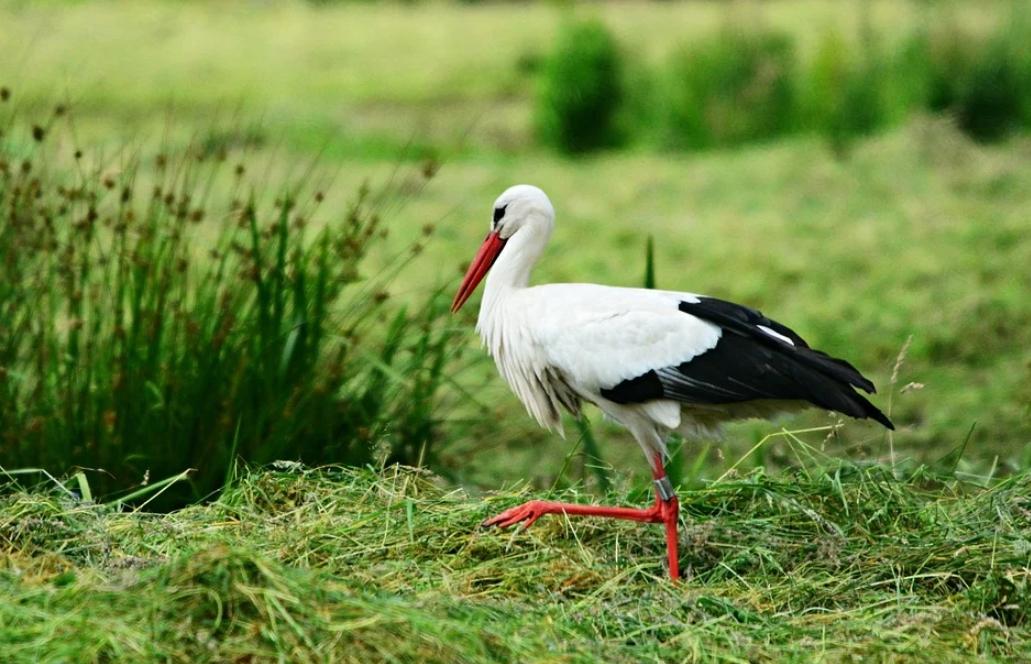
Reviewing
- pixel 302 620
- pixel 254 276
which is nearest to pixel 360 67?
pixel 254 276

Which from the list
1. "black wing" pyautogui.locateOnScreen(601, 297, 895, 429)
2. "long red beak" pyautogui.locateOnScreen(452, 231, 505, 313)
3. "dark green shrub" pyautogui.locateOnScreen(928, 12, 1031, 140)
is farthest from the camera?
"dark green shrub" pyautogui.locateOnScreen(928, 12, 1031, 140)

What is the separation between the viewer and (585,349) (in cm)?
309

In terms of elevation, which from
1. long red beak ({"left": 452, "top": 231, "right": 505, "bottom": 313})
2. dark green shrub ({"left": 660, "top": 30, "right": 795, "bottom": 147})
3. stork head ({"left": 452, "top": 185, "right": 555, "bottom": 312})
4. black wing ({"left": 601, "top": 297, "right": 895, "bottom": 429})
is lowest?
dark green shrub ({"left": 660, "top": 30, "right": 795, "bottom": 147})

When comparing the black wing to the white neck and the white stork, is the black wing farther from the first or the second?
the white neck

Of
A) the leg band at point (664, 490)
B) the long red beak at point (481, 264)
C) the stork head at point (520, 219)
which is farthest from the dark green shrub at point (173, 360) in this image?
the leg band at point (664, 490)

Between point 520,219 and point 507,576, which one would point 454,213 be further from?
point 507,576

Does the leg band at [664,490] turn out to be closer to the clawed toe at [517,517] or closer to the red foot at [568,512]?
the red foot at [568,512]

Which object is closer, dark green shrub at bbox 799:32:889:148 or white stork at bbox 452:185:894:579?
white stork at bbox 452:185:894:579

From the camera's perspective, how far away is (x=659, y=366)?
3.06 metres

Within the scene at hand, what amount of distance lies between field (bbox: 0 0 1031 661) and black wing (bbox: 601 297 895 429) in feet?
0.98

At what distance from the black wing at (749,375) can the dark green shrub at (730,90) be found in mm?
5474

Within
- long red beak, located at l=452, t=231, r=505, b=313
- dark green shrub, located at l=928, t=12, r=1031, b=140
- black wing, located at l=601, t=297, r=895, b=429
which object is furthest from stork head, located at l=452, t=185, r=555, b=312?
dark green shrub, located at l=928, t=12, r=1031, b=140

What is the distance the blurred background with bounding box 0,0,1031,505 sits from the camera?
361 cm

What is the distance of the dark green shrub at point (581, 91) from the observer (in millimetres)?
8406
